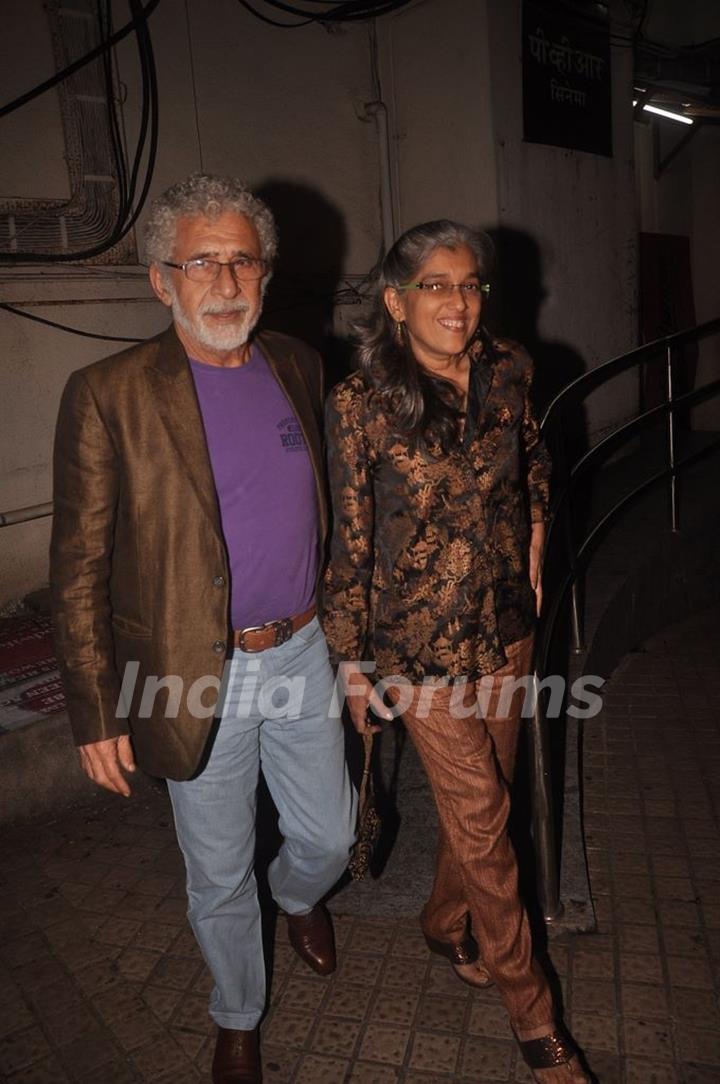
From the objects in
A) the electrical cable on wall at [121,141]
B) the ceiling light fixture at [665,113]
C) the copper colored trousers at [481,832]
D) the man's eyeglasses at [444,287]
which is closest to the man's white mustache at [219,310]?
the man's eyeglasses at [444,287]

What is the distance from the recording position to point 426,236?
190 centimetres

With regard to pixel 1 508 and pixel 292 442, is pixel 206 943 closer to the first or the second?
pixel 292 442

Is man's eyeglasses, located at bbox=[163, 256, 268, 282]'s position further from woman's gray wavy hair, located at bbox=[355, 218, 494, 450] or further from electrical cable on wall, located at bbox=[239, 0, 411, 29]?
electrical cable on wall, located at bbox=[239, 0, 411, 29]

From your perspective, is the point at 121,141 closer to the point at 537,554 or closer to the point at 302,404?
the point at 302,404

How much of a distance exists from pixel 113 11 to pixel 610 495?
417cm

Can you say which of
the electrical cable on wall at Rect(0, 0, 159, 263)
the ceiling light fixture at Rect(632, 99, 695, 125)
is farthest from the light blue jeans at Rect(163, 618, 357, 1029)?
the ceiling light fixture at Rect(632, 99, 695, 125)

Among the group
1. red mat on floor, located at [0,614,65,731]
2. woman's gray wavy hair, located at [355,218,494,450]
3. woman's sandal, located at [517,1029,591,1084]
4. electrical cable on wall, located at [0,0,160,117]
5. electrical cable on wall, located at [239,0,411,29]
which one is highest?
electrical cable on wall, located at [239,0,411,29]

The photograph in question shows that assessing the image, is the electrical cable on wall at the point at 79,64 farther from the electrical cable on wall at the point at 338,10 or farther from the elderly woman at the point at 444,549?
the elderly woman at the point at 444,549

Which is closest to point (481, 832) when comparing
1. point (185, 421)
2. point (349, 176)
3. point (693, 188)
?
point (185, 421)

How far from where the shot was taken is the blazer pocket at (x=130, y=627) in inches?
76.2

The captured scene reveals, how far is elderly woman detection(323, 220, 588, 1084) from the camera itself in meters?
1.90

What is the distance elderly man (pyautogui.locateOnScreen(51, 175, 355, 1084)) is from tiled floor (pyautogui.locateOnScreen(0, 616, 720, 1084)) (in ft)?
0.87

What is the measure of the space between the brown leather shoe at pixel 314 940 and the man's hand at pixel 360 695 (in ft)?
2.46

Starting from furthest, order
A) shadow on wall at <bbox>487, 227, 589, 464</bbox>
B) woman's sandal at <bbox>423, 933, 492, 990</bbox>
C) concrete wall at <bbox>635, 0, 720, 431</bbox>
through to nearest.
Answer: concrete wall at <bbox>635, 0, 720, 431</bbox>, shadow on wall at <bbox>487, 227, 589, 464</bbox>, woman's sandal at <bbox>423, 933, 492, 990</bbox>
